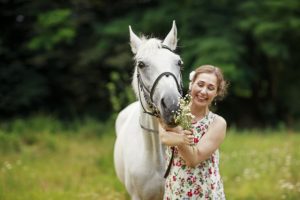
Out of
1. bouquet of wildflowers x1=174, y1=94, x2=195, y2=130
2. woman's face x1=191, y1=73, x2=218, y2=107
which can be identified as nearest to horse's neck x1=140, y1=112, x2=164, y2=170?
woman's face x1=191, y1=73, x2=218, y2=107

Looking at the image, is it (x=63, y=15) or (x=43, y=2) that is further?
(x=43, y=2)

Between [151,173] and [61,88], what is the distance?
488 inches

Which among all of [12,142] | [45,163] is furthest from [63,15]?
[45,163]

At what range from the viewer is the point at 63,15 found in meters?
13.2

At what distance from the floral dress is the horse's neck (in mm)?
525

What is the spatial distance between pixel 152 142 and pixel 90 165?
4092 millimetres

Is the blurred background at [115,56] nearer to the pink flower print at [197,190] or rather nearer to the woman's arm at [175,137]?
the pink flower print at [197,190]

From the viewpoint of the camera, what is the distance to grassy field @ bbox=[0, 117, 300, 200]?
5.70 metres

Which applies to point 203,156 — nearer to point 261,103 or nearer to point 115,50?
point 115,50

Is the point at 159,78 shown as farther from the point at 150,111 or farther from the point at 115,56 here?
the point at 115,56

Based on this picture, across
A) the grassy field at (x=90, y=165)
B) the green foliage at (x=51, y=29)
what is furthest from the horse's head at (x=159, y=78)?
the green foliage at (x=51, y=29)

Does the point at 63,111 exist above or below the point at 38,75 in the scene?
below

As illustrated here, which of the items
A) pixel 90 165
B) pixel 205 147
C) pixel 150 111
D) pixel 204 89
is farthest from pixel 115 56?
pixel 205 147

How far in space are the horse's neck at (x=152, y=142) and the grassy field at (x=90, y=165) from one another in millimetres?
2062
